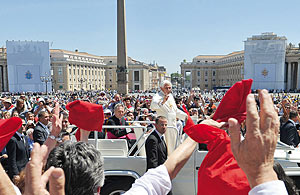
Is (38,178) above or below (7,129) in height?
below

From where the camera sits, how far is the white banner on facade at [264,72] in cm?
5778

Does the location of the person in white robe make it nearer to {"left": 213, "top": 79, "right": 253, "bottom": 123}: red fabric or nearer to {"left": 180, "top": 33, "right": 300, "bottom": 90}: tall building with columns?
{"left": 213, "top": 79, "right": 253, "bottom": 123}: red fabric

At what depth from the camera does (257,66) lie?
A: 57.8 metres

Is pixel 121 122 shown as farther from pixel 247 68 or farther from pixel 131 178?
pixel 247 68

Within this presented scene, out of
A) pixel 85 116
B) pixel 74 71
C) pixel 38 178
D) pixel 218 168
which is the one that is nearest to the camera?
pixel 38 178

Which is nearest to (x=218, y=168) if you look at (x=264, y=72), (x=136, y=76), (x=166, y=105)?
(x=166, y=105)

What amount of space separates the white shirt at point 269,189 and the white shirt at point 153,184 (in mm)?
664

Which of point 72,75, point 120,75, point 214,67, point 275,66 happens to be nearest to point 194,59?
point 214,67

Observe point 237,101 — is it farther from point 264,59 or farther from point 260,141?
point 264,59

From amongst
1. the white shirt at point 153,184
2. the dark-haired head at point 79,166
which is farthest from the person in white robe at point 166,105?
the dark-haired head at point 79,166

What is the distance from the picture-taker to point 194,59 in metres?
118

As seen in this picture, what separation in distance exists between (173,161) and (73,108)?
5.22 feet

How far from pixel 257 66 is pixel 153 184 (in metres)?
61.3

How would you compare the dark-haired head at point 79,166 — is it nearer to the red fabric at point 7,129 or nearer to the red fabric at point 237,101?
the red fabric at point 7,129
